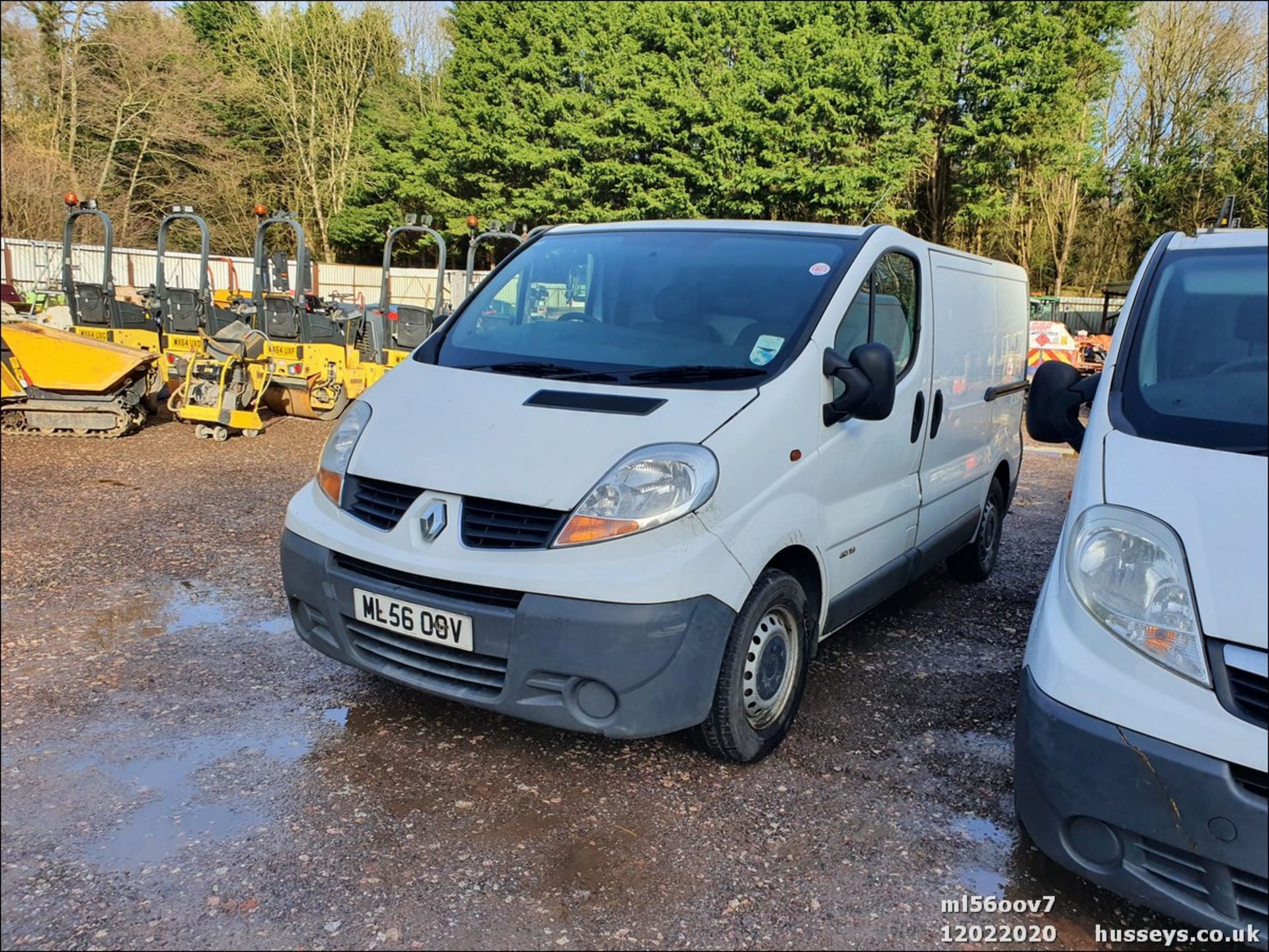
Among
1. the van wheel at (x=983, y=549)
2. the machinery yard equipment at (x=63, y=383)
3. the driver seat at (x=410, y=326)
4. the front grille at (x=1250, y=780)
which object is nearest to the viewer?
the front grille at (x=1250, y=780)

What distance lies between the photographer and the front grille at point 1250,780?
2045 mm

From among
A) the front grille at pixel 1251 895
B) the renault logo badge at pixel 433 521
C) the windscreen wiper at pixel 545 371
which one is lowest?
the front grille at pixel 1251 895

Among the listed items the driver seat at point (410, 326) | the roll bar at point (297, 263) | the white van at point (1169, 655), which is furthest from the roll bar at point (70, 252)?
the white van at point (1169, 655)

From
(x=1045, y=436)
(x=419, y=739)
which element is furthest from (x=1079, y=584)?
(x=419, y=739)

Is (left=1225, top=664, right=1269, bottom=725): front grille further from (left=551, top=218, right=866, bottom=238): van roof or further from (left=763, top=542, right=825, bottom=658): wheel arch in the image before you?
(left=551, top=218, right=866, bottom=238): van roof

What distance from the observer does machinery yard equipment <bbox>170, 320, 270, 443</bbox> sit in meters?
8.93

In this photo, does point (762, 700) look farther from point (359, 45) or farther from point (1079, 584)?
point (359, 45)

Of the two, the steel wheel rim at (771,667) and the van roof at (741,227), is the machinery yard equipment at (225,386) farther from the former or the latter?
the steel wheel rim at (771,667)

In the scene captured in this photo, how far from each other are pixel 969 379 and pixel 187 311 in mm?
9814

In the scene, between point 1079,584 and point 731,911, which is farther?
point 731,911

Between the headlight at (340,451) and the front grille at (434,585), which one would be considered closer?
the front grille at (434,585)

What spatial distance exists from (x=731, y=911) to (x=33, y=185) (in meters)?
23.7

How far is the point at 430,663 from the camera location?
308 cm

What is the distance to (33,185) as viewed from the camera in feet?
66.9
